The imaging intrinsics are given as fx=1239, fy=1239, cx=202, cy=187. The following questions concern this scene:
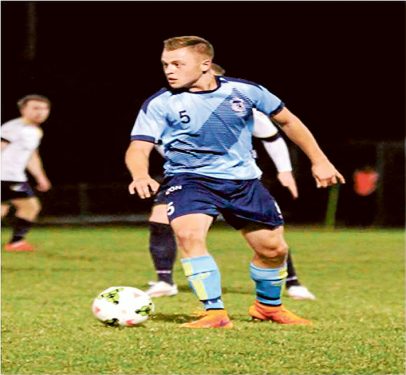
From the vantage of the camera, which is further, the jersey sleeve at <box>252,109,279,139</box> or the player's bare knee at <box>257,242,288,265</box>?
the jersey sleeve at <box>252,109,279,139</box>

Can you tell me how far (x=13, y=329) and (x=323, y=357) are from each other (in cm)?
223

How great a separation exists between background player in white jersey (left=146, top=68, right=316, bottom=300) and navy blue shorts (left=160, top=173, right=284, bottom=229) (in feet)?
5.85

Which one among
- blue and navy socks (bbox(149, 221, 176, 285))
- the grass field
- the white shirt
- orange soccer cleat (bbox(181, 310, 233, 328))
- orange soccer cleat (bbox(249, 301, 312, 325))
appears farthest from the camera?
the white shirt

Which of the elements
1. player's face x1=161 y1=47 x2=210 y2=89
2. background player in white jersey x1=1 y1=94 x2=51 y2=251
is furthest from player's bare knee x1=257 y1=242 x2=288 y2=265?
background player in white jersey x1=1 y1=94 x2=51 y2=251

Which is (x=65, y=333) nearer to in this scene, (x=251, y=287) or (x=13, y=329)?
(x=13, y=329)

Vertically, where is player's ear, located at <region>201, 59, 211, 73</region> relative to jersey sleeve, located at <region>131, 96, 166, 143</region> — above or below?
above

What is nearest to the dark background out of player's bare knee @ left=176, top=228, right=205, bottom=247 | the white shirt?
the white shirt

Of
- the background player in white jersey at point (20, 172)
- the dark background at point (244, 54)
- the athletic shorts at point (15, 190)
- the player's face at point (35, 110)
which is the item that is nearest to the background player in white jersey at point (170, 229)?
the player's face at point (35, 110)

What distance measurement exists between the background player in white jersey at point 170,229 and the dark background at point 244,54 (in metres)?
21.2

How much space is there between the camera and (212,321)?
7617 mm

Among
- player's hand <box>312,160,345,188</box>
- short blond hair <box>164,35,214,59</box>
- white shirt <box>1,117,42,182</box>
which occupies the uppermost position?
short blond hair <box>164,35,214,59</box>

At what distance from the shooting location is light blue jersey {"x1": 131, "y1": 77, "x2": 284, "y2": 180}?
771cm

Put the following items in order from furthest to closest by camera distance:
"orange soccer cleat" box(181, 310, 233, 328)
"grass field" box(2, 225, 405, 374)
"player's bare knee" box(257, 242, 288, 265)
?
"player's bare knee" box(257, 242, 288, 265) → "orange soccer cleat" box(181, 310, 233, 328) → "grass field" box(2, 225, 405, 374)

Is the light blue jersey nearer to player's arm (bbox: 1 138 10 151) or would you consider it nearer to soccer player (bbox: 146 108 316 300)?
soccer player (bbox: 146 108 316 300)
